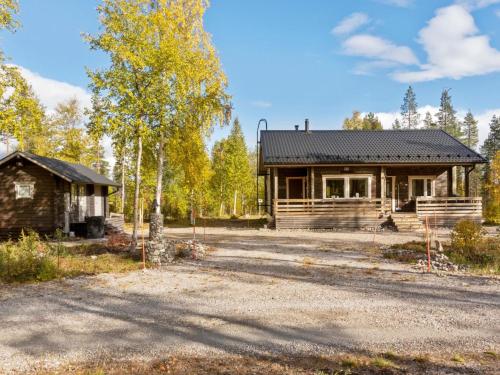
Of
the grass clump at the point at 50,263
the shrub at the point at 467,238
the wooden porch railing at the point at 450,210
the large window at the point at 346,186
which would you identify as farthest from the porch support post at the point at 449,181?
the grass clump at the point at 50,263

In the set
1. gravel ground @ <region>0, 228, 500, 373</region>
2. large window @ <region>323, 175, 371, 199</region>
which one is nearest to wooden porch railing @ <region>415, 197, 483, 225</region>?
large window @ <region>323, 175, 371, 199</region>

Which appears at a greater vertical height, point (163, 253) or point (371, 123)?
point (371, 123)

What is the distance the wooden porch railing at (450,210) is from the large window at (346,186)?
A: 10.1ft

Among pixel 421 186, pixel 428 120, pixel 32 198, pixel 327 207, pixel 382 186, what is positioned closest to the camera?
pixel 32 198

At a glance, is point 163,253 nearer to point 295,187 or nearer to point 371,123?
point 295,187

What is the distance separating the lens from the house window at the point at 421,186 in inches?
916

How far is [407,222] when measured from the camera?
20484 mm

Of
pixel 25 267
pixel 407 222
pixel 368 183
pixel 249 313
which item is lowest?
pixel 249 313

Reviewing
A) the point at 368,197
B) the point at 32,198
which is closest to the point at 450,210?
the point at 368,197

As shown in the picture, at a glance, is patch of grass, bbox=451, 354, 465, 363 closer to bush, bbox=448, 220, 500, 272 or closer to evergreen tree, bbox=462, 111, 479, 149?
bush, bbox=448, 220, 500, 272

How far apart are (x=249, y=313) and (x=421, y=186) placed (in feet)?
67.7

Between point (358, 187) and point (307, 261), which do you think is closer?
point (307, 261)

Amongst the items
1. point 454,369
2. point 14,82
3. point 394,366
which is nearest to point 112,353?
point 394,366

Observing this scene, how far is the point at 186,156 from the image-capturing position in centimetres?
1545
